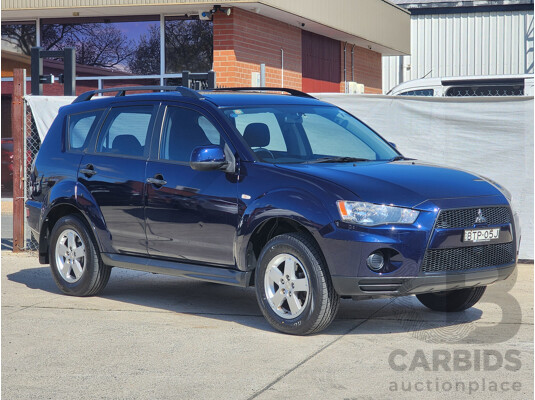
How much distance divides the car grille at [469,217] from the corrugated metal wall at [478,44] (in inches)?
952

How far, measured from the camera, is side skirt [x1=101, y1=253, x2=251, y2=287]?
24.9 feet

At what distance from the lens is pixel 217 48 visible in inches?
702

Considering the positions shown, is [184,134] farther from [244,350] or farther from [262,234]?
[244,350]

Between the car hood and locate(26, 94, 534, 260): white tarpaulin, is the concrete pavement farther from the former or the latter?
locate(26, 94, 534, 260): white tarpaulin

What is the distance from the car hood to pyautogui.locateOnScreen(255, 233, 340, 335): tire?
21.2 inches

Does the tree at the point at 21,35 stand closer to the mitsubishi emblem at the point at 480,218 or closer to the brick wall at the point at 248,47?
the brick wall at the point at 248,47

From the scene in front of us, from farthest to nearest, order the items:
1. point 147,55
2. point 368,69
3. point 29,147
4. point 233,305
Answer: point 368,69
point 147,55
point 29,147
point 233,305

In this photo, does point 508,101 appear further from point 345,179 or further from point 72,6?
point 72,6

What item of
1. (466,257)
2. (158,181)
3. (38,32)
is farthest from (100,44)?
(466,257)

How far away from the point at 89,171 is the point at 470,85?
405 inches

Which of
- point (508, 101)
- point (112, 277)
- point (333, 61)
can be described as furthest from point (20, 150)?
point (333, 61)

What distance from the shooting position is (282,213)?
7.13 meters

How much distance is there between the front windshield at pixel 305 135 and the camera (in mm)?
7809

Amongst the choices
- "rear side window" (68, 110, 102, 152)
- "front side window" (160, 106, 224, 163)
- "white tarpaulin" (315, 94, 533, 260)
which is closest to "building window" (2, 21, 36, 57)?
"white tarpaulin" (315, 94, 533, 260)
